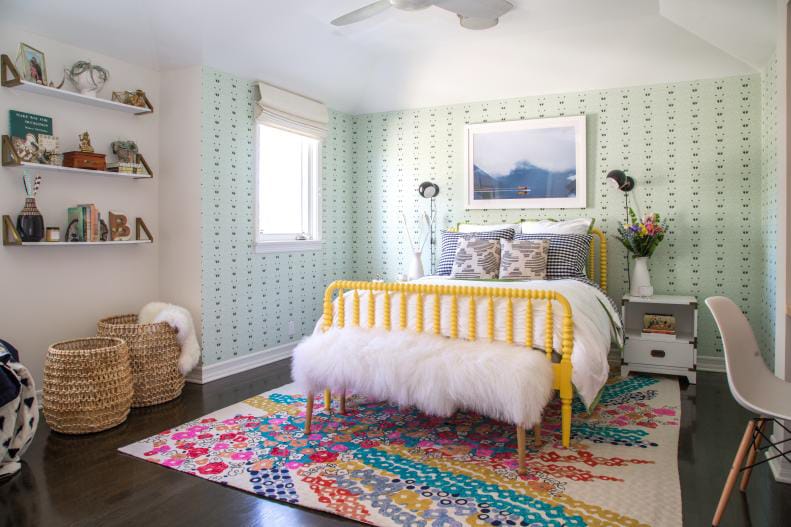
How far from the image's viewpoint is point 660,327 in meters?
4.16

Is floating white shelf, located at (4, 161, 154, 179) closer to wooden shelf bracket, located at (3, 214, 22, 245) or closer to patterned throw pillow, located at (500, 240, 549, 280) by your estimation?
wooden shelf bracket, located at (3, 214, 22, 245)

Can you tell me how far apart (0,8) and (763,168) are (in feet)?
16.6

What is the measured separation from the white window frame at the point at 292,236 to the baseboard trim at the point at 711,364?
337 centimetres

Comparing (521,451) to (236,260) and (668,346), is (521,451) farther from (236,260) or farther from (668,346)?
(236,260)

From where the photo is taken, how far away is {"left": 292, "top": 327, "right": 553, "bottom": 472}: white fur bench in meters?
2.46

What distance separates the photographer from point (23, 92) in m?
3.28

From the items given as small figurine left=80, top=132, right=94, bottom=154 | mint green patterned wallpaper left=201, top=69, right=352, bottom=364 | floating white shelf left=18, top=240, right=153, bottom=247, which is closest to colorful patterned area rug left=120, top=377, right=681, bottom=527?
mint green patterned wallpaper left=201, top=69, right=352, bottom=364

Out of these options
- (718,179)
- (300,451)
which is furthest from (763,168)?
(300,451)

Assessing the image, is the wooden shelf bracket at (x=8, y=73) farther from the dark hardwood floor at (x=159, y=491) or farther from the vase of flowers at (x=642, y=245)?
the vase of flowers at (x=642, y=245)

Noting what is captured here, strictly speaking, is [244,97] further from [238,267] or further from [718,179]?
[718,179]

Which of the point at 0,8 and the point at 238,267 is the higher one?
the point at 0,8

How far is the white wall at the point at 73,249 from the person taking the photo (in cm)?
328

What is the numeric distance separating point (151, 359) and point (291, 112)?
2334mm

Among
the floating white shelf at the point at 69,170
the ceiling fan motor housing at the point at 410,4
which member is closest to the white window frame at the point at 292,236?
the floating white shelf at the point at 69,170
